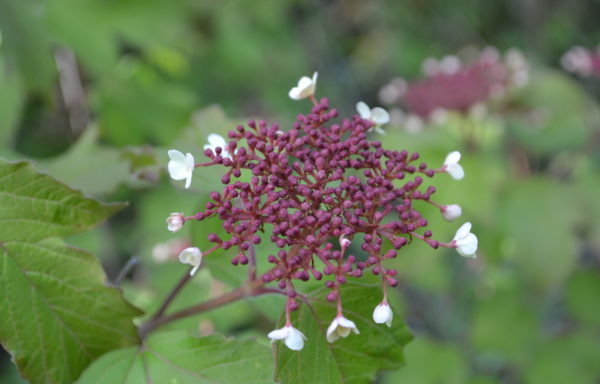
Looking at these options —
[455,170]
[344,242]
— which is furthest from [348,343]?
[455,170]

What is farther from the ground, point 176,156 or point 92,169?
point 92,169

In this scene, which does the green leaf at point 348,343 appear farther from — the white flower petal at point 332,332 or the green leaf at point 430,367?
the green leaf at point 430,367

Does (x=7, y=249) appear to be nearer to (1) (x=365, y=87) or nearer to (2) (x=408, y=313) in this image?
(2) (x=408, y=313)

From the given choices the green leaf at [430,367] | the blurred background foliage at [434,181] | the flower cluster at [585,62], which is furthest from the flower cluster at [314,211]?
the flower cluster at [585,62]

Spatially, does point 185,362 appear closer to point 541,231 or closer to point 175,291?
point 175,291

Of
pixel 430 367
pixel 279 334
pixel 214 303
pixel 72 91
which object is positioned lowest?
pixel 279 334

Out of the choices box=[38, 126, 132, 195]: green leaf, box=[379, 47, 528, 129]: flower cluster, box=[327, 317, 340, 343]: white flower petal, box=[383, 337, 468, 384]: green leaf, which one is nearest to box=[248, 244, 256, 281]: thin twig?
box=[327, 317, 340, 343]: white flower petal

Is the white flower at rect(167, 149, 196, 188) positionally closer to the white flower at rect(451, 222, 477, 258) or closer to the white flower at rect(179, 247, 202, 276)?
the white flower at rect(179, 247, 202, 276)
